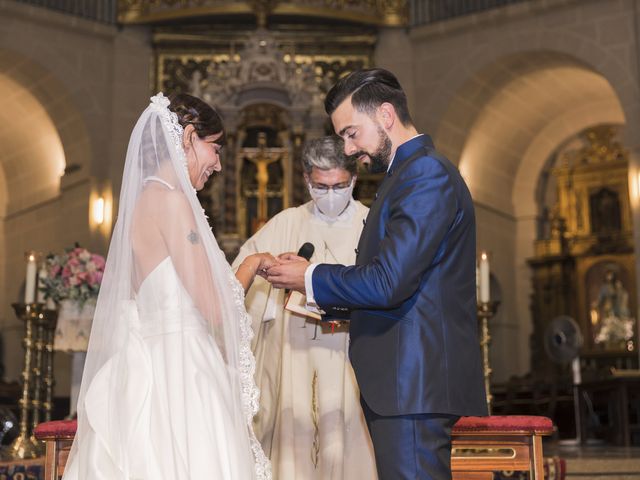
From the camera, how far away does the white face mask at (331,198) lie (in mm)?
4707

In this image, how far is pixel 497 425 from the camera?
4.66 metres

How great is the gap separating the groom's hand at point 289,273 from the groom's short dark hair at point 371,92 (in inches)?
23.1

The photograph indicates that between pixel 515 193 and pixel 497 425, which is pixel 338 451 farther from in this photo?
pixel 515 193

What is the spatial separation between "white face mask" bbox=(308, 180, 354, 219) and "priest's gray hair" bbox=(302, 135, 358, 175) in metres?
0.15

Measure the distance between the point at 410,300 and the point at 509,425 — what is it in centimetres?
185

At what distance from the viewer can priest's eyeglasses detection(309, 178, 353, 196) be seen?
468 centimetres

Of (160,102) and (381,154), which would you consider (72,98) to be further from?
(381,154)

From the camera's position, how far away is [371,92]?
329 centimetres

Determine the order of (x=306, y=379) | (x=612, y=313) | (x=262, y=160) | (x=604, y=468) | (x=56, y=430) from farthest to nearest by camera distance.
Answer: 1. (x=612, y=313)
2. (x=262, y=160)
3. (x=604, y=468)
4. (x=306, y=379)
5. (x=56, y=430)

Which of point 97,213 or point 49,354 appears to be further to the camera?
point 97,213

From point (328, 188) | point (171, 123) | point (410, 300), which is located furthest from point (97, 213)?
point (410, 300)

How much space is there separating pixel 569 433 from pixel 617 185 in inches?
173

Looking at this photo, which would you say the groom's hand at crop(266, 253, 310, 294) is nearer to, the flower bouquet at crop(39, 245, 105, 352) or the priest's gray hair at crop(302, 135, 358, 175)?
the priest's gray hair at crop(302, 135, 358, 175)

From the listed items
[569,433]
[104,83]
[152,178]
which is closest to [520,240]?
[569,433]
